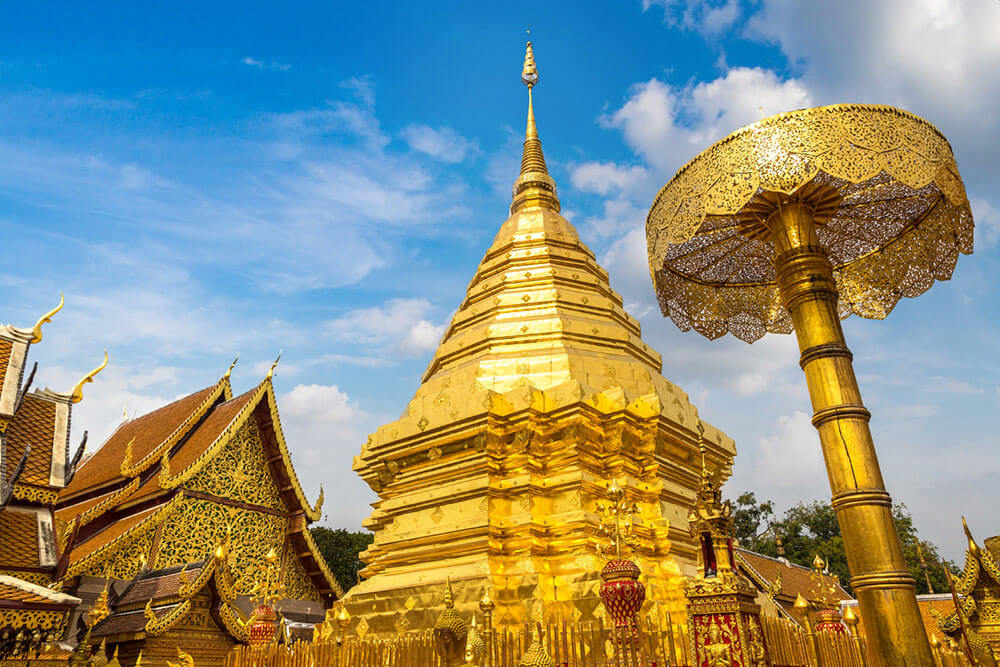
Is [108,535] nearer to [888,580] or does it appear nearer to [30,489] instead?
[30,489]

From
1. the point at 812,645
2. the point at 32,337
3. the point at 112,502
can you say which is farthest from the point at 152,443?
the point at 812,645

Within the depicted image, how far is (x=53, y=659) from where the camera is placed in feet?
23.7

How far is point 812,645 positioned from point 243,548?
33.4ft

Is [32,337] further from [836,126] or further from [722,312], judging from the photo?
[836,126]

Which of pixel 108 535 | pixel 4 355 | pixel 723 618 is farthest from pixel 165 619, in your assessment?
pixel 723 618

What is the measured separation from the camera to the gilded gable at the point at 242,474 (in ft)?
40.2

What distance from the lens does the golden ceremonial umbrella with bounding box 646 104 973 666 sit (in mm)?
3803

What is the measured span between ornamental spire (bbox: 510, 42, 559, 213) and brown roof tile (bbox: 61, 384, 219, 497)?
25.8ft

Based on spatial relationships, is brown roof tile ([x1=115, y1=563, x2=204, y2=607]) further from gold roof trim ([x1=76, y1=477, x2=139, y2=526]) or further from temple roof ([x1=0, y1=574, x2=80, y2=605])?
temple roof ([x1=0, y1=574, x2=80, y2=605])

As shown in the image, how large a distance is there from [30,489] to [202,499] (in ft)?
11.7

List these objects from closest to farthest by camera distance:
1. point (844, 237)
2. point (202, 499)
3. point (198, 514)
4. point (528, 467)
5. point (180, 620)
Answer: point (844, 237)
point (528, 467)
point (180, 620)
point (198, 514)
point (202, 499)

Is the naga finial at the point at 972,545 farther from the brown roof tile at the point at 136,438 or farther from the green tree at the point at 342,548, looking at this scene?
the green tree at the point at 342,548

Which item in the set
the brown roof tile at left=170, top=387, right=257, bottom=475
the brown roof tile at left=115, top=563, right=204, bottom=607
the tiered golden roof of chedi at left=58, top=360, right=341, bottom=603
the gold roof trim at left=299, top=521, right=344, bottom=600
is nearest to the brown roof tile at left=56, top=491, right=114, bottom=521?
the tiered golden roof of chedi at left=58, top=360, right=341, bottom=603

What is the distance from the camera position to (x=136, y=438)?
14.3 metres
